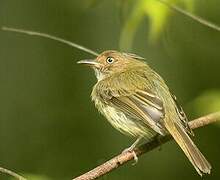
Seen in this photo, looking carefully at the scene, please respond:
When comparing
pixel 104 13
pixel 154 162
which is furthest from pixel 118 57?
pixel 104 13

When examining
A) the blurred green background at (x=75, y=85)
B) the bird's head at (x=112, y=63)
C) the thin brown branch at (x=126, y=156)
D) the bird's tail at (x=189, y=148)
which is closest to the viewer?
the thin brown branch at (x=126, y=156)

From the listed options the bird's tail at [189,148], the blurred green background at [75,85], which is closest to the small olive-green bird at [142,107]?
the bird's tail at [189,148]

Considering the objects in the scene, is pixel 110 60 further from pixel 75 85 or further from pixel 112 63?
pixel 75 85

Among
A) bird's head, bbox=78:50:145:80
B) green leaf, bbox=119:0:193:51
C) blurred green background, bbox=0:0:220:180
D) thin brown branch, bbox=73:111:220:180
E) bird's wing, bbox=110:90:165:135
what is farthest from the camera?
blurred green background, bbox=0:0:220:180

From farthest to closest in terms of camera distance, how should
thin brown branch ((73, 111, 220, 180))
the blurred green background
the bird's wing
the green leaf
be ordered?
the blurred green background → the bird's wing → the green leaf → thin brown branch ((73, 111, 220, 180))

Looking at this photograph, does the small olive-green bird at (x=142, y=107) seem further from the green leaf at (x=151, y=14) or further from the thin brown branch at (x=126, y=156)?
the green leaf at (x=151, y=14)

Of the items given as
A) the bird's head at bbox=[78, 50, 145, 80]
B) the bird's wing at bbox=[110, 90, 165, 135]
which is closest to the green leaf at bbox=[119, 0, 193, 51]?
the bird's wing at bbox=[110, 90, 165, 135]

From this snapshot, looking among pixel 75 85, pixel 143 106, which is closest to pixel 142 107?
pixel 143 106

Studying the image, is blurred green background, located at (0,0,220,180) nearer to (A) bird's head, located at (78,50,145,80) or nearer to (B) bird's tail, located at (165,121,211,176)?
(A) bird's head, located at (78,50,145,80)
